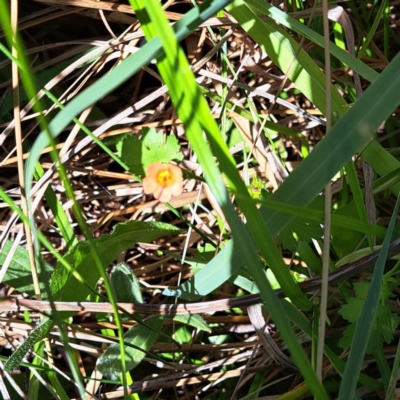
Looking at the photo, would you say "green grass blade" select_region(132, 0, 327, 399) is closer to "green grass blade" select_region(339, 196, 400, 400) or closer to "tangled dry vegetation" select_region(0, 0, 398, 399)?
"green grass blade" select_region(339, 196, 400, 400)

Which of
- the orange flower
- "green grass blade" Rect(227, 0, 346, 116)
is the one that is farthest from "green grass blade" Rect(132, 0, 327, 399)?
"green grass blade" Rect(227, 0, 346, 116)

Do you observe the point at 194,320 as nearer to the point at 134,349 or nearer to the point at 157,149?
the point at 134,349

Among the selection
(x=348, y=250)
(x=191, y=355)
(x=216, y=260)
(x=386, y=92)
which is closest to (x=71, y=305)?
(x=216, y=260)

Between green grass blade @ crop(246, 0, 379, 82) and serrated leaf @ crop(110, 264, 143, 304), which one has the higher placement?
green grass blade @ crop(246, 0, 379, 82)

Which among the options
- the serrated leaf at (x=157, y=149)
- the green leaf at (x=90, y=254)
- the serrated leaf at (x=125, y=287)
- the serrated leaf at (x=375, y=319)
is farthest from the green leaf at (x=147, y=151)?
the serrated leaf at (x=375, y=319)

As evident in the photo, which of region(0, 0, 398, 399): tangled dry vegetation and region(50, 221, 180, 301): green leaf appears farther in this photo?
region(0, 0, 398, 399): tangled dry vegetation

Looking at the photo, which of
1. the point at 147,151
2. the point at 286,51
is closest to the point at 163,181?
the point at 147,151

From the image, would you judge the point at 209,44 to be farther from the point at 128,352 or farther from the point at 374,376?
the point at 374,376
